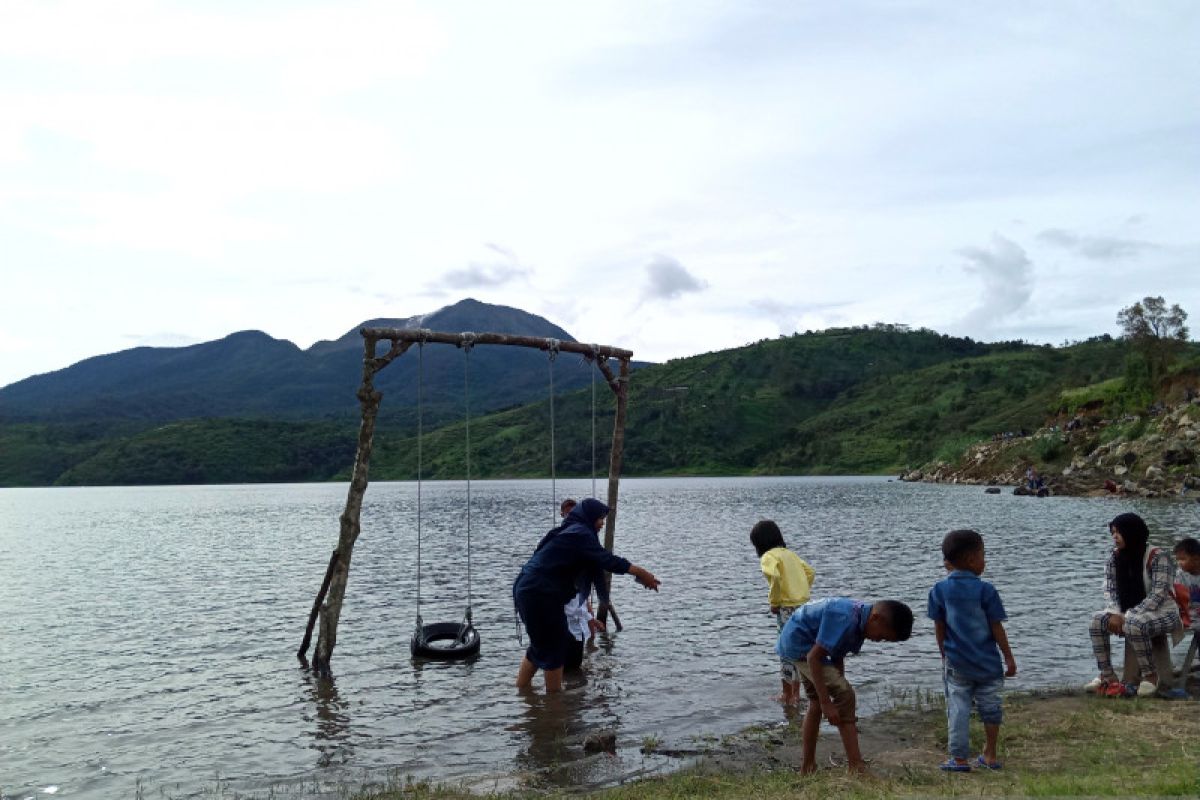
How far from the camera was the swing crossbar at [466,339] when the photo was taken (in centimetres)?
1823

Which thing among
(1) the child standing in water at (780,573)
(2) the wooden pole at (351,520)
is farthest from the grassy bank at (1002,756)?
(2) the wooden pole at (351,520)

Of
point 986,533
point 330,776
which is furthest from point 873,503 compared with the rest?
point 330,776

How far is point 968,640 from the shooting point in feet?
31.9

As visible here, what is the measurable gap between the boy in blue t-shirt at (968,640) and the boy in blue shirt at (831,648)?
613mm

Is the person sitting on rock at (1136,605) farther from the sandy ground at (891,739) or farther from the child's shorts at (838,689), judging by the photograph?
the child's shorts at (838,689)

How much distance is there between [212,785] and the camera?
12.3 metres

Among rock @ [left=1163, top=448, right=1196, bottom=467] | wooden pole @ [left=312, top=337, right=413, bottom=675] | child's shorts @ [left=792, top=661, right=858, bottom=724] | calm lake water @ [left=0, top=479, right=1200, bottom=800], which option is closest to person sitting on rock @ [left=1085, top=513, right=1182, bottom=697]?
calm lake water @ [left=0, top=479, right=1200, bottom=800]

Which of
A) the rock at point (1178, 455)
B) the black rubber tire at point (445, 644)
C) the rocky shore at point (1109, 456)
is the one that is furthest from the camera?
the rock at point (1178, 455)

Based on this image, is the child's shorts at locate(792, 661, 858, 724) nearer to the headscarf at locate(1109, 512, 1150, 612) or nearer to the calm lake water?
the calm lake water

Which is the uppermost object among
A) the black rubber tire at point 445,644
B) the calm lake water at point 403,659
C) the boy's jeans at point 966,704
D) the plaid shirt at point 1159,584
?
the plaid shirt at point 1159,584

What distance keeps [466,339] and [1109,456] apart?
67851 mm

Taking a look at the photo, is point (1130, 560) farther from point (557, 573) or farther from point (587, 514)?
point (557, 573)

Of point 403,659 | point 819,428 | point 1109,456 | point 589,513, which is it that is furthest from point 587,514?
point 819,428

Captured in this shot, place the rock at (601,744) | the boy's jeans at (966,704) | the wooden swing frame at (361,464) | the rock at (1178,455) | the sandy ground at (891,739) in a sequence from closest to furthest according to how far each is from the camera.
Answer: the boy's jeans at (966,704) → the sandy ground at (891,739) → the rock at (601,744) → the wooden swing frame at (361,464) → the rock at (1178,455)
